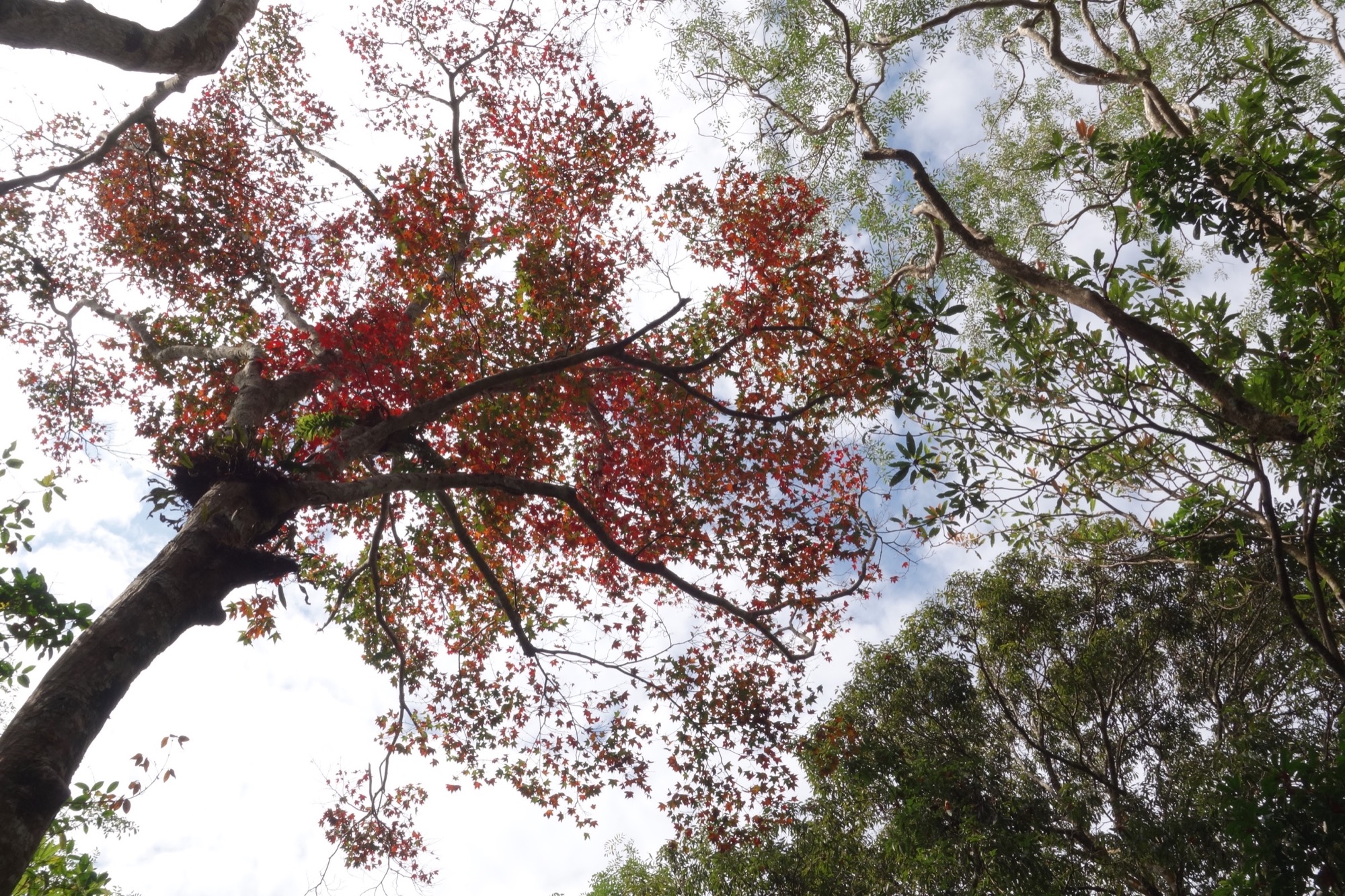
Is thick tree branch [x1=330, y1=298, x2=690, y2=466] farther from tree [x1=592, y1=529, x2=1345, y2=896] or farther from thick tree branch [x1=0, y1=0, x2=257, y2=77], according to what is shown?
tree [x1=592, y1=529, x2=1345, y2=896]

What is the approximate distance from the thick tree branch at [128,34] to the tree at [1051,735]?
370 inches

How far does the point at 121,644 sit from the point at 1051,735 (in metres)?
12.4

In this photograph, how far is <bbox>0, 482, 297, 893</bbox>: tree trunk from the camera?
322 cm

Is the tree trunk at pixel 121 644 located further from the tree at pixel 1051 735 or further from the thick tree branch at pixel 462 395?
the tree at pixel 1051 735

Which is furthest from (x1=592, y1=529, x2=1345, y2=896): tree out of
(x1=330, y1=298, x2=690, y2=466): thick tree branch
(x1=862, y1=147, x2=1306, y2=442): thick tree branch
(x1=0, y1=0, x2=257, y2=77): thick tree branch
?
(x1=0, y1=0, x2=257, y2=77): thick tree branch

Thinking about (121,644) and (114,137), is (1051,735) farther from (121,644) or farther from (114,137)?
(114,137)

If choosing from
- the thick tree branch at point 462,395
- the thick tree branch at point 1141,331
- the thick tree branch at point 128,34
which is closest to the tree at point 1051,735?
the thick tree branch at point 1141,331

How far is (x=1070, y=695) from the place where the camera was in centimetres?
1153

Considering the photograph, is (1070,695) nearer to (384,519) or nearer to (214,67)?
(384,519)

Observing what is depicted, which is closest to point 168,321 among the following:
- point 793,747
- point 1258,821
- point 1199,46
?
point 793,747

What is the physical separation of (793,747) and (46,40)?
9111 millimetres

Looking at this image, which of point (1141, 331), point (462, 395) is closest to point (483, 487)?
point (462, 395)

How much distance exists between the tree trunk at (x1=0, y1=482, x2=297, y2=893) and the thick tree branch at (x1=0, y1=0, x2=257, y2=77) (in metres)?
2.92

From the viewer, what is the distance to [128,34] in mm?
4773
